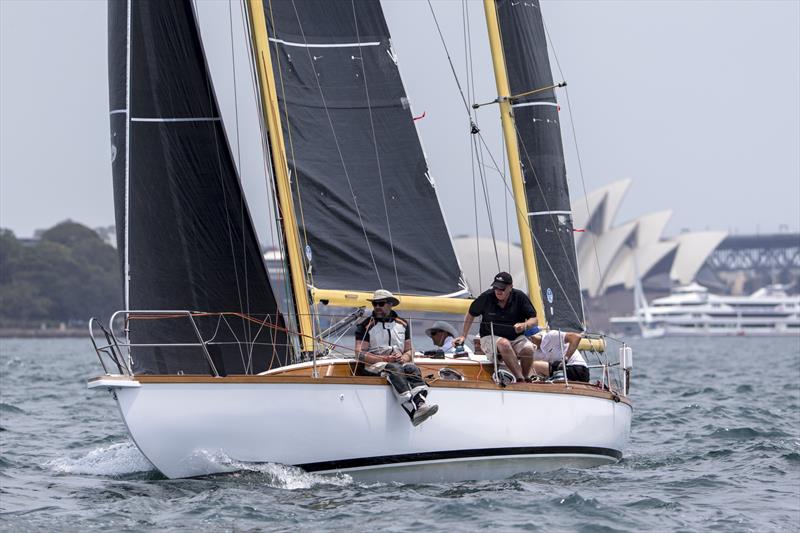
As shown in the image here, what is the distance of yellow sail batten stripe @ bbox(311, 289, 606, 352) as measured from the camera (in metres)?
10.7

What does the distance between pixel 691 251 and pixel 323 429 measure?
94.6 meters

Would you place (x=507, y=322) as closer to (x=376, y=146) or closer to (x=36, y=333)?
(x=376, y=146)

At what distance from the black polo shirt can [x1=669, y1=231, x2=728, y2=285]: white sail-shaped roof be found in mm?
90300

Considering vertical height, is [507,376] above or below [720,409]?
above

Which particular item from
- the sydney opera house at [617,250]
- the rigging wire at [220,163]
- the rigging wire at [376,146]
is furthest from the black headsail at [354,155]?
the sydney opera house at [617,250]

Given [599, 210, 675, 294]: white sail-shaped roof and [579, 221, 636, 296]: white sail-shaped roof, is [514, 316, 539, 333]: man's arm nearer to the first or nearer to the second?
[579, 221, 636, 296]: white sail-shaped roof

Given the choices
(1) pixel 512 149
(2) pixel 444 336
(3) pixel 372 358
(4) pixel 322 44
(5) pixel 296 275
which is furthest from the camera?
(1) pixel 512 149

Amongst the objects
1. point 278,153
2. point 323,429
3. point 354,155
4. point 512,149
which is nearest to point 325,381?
point 323,429

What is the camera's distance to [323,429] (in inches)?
340

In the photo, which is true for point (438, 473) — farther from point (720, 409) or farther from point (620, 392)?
point (720, 409)

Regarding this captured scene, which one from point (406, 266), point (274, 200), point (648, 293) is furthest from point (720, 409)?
point (648, 293)

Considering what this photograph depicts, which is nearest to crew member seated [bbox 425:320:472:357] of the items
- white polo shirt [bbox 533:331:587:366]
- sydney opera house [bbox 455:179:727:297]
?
white polo shirt [bbox 533:331:587:366]

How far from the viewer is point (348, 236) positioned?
36.3 feet

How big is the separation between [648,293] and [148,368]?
326ft
